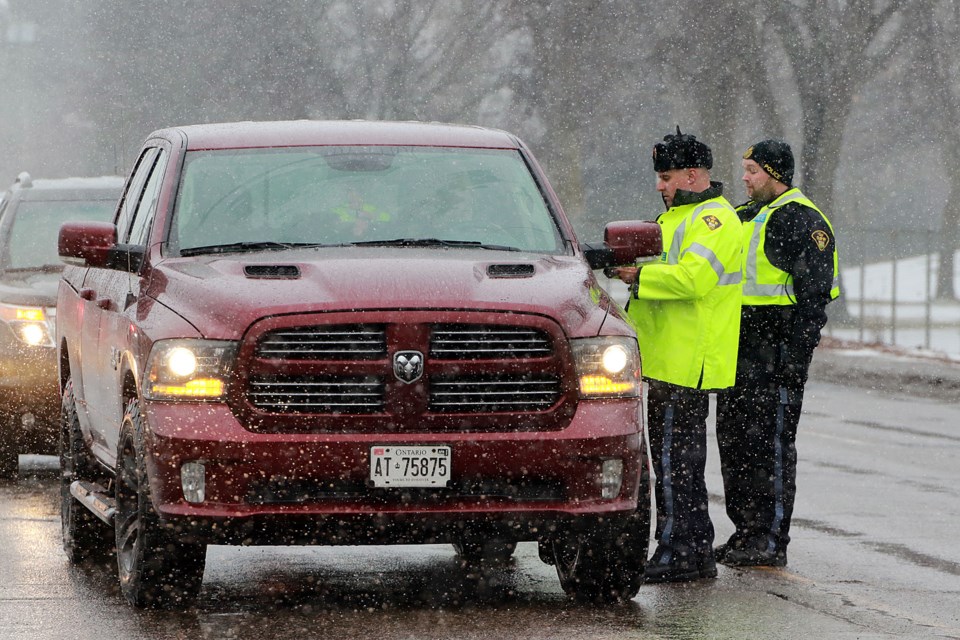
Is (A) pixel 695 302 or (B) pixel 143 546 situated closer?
(B) pixel 143 546

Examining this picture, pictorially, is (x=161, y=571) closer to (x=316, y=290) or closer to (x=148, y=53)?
Result: (x=316, y=290)

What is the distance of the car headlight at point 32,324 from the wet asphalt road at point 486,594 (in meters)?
1.06

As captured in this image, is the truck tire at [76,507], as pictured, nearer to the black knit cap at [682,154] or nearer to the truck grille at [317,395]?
the truck grille at [317,395]

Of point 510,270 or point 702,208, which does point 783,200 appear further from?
point 510,270

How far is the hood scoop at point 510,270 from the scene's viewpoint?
23.7ft

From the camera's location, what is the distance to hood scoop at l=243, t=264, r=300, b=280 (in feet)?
23.3

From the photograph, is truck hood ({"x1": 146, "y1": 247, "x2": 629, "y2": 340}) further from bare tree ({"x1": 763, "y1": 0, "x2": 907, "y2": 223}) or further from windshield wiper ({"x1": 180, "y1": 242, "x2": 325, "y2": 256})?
bare tree ({"x1": 763, "y1": 0, "x2": 907, "y2": 223})

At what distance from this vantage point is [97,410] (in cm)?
856

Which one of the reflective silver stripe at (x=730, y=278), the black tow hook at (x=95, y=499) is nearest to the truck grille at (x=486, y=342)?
the reflective silver stripe at (x=730, y=278)

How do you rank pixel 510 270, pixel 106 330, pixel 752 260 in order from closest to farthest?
pixel 510 270, pixel 106 330, pixel 752 260

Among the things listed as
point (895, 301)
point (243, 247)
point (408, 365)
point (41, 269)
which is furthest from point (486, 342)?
point (895, 301)

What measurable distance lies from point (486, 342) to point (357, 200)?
1.28 m

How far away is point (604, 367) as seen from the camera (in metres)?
7.07

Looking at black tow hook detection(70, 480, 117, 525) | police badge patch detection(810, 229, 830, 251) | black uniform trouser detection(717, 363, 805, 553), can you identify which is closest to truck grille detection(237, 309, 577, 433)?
black tow hook detection(70, 480, 117, 525)
